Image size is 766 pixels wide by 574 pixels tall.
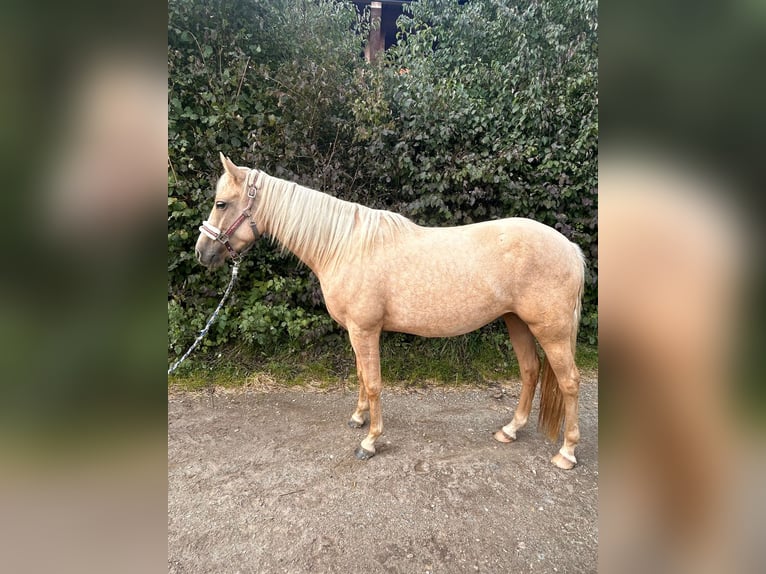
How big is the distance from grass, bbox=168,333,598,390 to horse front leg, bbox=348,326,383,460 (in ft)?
4.12

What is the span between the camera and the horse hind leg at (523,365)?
108 inches

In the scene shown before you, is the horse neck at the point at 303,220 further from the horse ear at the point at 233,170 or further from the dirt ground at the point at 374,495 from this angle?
the dirt ground at the point at 374,495

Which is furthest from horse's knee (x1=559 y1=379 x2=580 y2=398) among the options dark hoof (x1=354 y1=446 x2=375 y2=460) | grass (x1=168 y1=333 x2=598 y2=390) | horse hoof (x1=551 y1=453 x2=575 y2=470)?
grass (x1=168 y1=333 x2=598 y2=390)

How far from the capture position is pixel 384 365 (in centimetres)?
400

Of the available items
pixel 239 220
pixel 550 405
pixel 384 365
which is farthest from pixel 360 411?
pixel 239 220

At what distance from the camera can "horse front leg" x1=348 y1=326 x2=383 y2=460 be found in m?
2.45

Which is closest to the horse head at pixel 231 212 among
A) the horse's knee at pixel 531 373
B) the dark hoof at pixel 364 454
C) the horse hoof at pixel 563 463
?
the dark hoof at pixel 364 454

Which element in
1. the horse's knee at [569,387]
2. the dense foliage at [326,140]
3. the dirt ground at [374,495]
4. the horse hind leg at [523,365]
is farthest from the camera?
the dense foliage at [326,140]

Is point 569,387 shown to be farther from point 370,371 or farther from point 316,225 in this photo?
point 316,225

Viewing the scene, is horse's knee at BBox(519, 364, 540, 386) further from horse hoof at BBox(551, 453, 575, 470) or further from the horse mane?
the horse mane
